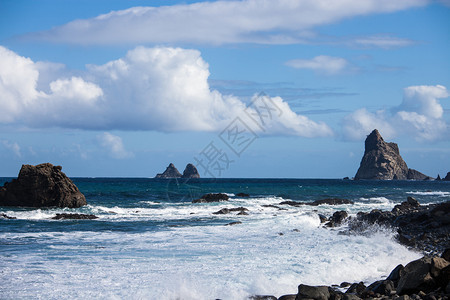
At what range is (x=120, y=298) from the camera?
31.4 ft

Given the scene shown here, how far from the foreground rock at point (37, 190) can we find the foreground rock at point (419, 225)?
18864mm

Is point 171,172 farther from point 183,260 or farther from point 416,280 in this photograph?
point 416,280

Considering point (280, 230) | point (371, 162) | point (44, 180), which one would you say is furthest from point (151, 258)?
point (371, 162)

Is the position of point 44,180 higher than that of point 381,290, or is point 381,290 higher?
point 44,180

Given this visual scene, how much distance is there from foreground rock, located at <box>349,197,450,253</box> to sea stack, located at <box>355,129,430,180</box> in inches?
4982

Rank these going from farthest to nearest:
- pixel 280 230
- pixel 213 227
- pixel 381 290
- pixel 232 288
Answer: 1. pixel 213 227
2. pixel 280 230
3. pixel 232 288
4. pixel 381 290

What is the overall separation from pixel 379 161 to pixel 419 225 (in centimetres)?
13054

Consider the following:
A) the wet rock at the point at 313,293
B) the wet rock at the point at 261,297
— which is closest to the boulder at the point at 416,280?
the wet rock at the point at 313,293

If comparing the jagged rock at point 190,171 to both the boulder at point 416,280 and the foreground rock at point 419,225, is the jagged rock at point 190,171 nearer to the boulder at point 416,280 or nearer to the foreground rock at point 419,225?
the foreground rock at point 419,225

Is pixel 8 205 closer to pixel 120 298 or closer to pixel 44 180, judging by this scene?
pixel 44 180

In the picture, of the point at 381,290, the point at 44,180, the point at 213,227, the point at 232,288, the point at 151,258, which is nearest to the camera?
the point at 381,290

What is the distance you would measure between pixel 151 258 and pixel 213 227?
8.08 meters

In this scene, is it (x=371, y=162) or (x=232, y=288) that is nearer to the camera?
(x=232, y=288)

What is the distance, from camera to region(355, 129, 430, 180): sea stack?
142m
